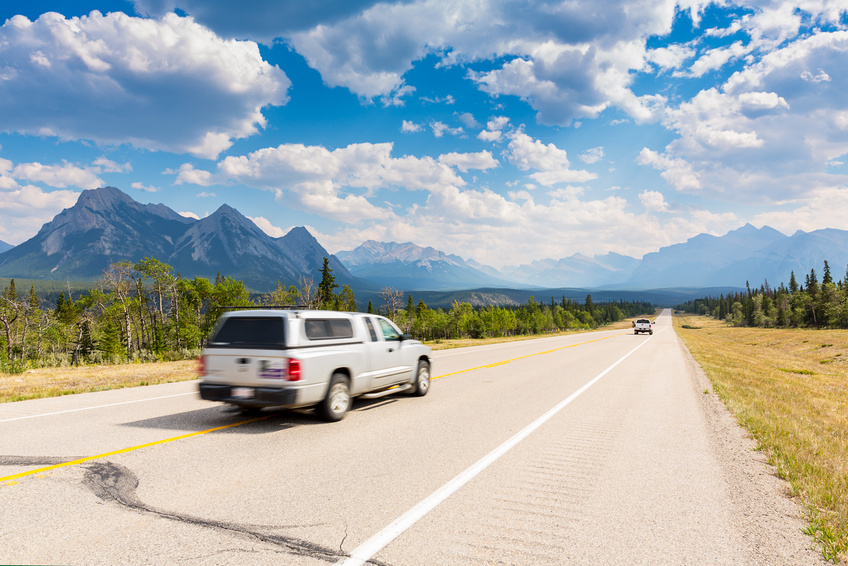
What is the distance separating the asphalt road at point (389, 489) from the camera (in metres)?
3.48

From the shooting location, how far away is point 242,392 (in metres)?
7.55

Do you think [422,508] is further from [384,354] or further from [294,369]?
[384,354]

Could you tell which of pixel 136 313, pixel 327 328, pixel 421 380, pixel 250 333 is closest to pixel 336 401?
pixel 327 328

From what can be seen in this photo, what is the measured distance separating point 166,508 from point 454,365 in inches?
604

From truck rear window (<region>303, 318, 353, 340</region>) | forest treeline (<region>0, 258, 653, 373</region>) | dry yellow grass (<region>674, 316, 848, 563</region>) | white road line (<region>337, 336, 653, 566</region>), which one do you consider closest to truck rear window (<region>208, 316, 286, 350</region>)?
truck rear window (<region>303, 318, 353, 340</region>)

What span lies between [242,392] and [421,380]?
468 cm

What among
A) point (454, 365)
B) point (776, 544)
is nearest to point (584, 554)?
point (776, 544)

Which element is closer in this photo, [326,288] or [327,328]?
[327,328]

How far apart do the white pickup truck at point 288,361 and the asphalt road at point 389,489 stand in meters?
0.57

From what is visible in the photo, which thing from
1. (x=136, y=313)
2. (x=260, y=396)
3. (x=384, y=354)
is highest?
(x=136, y=313)

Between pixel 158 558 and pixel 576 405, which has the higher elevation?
pixel 158 558

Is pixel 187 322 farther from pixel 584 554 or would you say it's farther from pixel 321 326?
pixel 584 554

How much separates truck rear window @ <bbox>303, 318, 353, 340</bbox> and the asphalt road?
1624 mm

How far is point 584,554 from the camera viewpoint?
11.2ft
